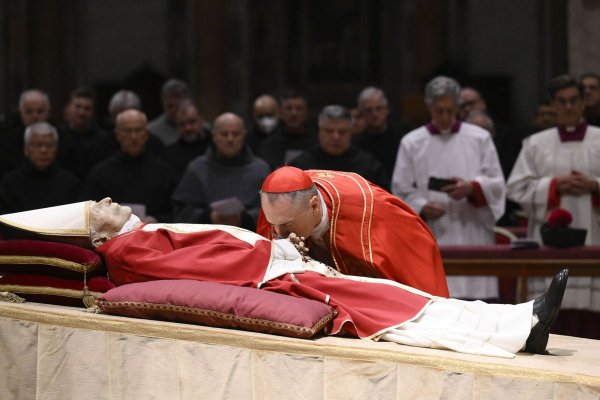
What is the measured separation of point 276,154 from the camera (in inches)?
359

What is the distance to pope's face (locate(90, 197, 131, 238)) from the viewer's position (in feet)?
15.7

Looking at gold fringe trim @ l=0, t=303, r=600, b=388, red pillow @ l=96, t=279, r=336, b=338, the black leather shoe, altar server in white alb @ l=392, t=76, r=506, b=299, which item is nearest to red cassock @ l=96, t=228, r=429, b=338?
red pillow @ l=96, t=279, r=336, b=338

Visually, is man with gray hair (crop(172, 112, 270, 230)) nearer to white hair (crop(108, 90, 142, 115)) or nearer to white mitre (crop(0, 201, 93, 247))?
white hair (crop(108, 90, 142, 115))

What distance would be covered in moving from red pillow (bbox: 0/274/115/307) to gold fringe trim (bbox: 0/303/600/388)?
0.08m

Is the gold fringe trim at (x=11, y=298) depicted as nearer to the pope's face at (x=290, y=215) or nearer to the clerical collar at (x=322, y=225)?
the pope's face at (x=290, y=215)

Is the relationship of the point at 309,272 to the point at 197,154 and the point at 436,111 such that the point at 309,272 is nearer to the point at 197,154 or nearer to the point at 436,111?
the point at 436,111

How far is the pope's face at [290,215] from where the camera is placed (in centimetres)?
465

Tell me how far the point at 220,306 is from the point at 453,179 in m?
3.34

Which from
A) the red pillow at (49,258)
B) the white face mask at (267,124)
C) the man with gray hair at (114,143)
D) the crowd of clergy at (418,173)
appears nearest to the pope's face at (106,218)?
the red pillow at (49,258)

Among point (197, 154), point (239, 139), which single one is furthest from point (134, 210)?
point (197, 154)

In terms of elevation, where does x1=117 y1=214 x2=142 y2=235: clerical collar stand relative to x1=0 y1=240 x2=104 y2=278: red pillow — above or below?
above

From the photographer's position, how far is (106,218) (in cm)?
478

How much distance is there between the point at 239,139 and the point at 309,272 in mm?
3416

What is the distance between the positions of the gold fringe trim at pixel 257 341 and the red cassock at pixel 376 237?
0.82 meters
